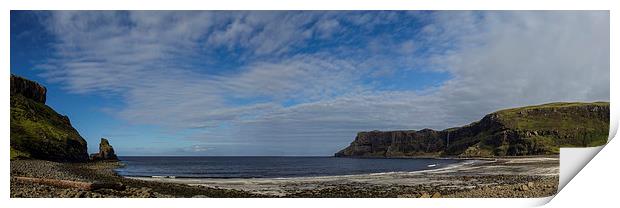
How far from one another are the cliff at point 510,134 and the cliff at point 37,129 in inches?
536

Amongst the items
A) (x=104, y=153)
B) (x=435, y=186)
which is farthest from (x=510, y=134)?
(x=104, y=153)

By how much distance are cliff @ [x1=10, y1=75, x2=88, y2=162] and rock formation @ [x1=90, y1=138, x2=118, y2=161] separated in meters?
0.52

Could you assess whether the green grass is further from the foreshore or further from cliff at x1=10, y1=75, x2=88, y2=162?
the foreshore

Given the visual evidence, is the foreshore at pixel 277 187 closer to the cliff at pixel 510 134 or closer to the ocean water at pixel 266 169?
the ocean water at pixel 266 169

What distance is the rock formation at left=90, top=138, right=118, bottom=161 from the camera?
17609 millimetres

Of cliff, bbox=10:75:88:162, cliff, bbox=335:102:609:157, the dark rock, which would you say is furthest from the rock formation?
cliff, bbox=335:102:609:157

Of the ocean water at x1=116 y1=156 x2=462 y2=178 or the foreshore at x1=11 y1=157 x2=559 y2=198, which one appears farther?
the ocean water at x1=116 y1=156 x2=462 y2=178

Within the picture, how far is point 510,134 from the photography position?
37.5 metres

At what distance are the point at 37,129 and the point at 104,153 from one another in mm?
2323

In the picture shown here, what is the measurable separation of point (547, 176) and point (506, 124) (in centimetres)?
1591

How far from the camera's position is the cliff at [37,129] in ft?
54.0

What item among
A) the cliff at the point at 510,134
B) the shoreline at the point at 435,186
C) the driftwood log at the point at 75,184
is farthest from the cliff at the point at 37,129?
the cliff at the point at 510,134
